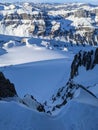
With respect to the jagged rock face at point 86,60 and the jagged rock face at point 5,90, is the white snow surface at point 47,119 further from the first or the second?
the jagged rock face at point 86,60

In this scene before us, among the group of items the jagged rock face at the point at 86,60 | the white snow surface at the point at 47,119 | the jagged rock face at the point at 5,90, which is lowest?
the jagged rock face at the point at 86,60

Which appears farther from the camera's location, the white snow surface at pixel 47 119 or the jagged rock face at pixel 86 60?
the jagged rock face at pixel 86 60

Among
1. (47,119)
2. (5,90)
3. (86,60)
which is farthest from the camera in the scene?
(86,60)

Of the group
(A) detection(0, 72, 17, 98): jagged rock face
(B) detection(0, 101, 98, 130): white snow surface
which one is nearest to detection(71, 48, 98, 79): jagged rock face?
(A) detection(0, 72, 17, 98): jagged rock face

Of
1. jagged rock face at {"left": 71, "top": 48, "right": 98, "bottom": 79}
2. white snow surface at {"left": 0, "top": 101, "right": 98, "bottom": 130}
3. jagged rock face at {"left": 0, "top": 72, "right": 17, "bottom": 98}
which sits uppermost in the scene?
white snow surface at {"left": 0, "top": 101, "right": 98, "bottom": 130}

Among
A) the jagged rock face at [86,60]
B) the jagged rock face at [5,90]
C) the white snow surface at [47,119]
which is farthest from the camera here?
the jagged rock face at [86,60]

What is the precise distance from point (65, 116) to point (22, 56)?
16214 cm

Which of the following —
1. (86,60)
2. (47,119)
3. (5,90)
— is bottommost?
(86,60)

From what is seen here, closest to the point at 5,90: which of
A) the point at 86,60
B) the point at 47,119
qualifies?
the point at 47,119

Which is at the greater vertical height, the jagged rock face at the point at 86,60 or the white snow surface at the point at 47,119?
the white snow surface at the point at 47,119

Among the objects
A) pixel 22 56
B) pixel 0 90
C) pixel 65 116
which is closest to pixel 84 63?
pixel 0 90

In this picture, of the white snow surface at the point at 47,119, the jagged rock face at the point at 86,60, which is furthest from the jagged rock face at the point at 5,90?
the jagged rock face at the point at 86,60

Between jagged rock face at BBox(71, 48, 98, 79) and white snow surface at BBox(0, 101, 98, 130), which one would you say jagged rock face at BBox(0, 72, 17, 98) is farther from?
jagged rock face at BBox(71, 48, 98, 79)

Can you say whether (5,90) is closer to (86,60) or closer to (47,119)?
(47,119)
